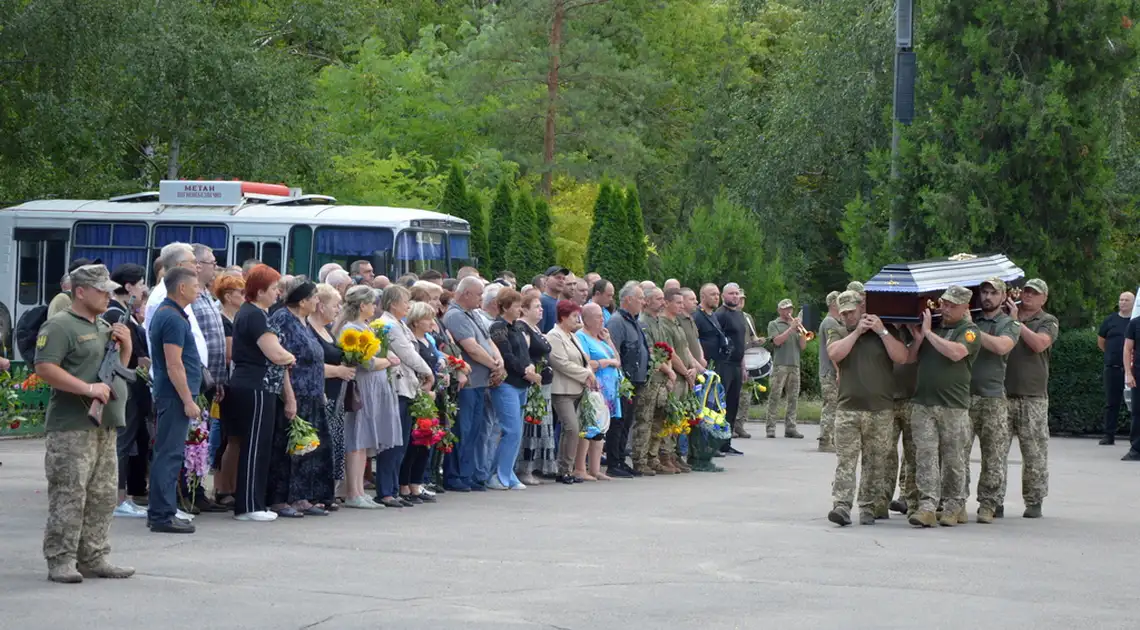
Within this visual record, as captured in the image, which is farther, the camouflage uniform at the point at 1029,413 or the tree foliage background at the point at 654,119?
the tree foliage background at the point at 654,119

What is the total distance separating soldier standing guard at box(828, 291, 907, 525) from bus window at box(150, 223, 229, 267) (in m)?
18.1

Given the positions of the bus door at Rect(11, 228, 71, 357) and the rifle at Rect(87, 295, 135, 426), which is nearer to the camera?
the rifle at Rect(87, 295, 135, 426)

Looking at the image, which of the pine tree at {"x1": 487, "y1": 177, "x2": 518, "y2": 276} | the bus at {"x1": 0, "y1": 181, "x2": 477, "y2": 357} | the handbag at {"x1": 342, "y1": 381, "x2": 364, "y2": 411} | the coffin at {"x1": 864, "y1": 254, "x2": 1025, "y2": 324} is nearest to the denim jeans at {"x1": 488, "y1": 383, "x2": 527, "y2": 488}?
the handbag at {"x1": 342, "y1": 381, "x2": 364, "y2": 411}

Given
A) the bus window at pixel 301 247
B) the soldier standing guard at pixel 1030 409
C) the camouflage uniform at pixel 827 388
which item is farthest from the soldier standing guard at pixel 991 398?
the bus window at pixel 301 247

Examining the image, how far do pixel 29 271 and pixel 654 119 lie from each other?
29.7 metres

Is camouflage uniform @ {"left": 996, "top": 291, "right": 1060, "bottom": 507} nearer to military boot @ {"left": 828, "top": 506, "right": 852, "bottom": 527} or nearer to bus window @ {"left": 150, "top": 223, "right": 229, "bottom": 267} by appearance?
military boot @ {"left": 828, "top": 506, "right": 852, "bottom": 527}

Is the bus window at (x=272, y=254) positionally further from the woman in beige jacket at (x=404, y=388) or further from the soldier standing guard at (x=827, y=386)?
the woman in beige jacket at (x=404, y=388)

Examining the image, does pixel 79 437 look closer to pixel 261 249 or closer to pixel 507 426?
pixel 507 426

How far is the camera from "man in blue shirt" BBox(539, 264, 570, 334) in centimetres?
1952

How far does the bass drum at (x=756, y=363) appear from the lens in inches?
894

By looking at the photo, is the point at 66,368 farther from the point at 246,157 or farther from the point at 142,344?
the point at 246,157

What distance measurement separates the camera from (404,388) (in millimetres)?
14766

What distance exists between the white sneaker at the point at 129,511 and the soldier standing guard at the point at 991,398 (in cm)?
652

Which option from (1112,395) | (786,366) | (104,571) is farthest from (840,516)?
(1112,395)
